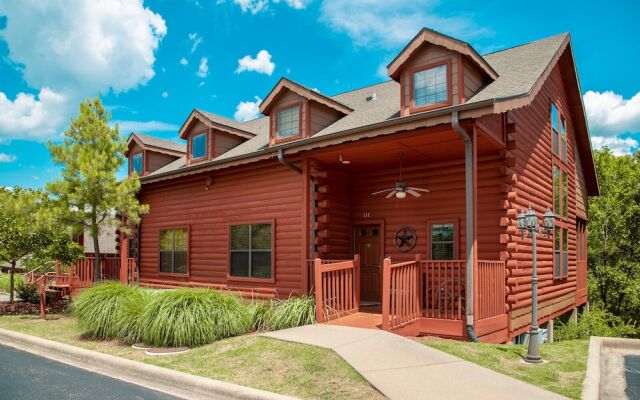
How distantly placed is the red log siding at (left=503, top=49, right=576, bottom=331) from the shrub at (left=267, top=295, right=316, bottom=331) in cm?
418

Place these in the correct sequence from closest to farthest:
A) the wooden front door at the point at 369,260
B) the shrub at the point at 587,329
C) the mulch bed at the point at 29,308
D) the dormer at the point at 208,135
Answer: the wooden front door at the point at 369,260
the mulch bed at the point at 29,308
the shrub at the point at 587,329
the dormer at the point at 208,135

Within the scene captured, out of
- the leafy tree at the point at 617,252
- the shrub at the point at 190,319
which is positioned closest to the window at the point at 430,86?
the shrub at the point at 190,319

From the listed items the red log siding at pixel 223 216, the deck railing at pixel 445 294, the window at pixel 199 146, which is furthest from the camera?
the window at pixel 199 146

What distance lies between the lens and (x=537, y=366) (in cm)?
739

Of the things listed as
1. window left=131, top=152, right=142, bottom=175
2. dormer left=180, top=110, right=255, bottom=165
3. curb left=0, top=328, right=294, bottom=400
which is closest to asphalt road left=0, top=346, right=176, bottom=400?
curb left=0, top=328, right=294, bottom=400

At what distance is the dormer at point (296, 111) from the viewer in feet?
40.3

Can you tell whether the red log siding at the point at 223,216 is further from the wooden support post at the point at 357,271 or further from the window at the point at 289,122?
the wooden support post at the point at 357,271

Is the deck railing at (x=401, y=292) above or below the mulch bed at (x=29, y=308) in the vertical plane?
above

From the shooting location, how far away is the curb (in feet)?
19.9

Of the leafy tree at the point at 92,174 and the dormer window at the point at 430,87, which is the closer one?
A: the dormer window at the point at 430,87


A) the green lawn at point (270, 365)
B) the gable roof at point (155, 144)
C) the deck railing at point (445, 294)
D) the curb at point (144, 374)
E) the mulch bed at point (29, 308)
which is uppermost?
the gable roof at point (155, 144)

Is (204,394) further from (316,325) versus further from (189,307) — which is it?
(316,325)

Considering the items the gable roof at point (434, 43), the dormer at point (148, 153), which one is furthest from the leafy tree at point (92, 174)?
the gable roof at point (434, 43)

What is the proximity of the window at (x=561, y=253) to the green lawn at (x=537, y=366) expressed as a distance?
505 centimetres
